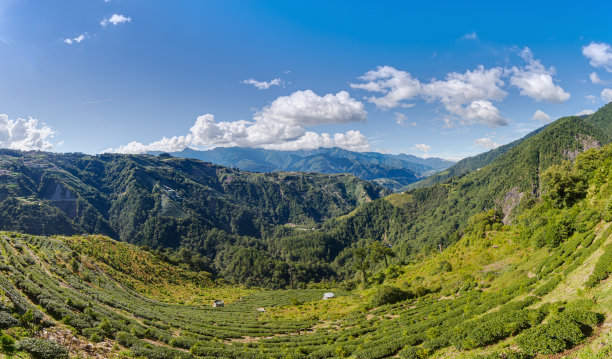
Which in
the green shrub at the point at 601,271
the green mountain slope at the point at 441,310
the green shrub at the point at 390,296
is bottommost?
the green shrub at the point at 390,296

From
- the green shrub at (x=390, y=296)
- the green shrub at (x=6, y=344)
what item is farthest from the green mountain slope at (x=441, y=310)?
the green shrub at (x=6, y=344)

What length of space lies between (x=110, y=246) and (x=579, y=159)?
151261 mm

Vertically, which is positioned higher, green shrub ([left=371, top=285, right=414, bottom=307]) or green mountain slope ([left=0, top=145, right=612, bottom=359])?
green mountain slope ([left=0, top=145, right=612, bottom=359])

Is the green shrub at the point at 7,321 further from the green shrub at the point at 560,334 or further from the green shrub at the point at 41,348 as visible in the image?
the green shrub at the point at 560,334

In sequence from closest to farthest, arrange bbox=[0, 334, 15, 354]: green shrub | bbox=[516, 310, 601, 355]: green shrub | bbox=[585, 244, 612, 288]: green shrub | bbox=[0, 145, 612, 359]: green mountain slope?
bbox=[516, 310, 601, 355]: green shrub, bbox=[0, 334, 15, 354]: green shrub, bbox=[0, 145, 612, 359]: green mountain slope, bbox=[585, 244, 612, 288]: green shrub

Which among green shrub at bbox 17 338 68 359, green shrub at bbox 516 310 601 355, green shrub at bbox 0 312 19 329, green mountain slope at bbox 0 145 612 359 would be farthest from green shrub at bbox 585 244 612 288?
green shrub at bbox 0 312 19 329

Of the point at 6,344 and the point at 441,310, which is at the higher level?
the point at 6,344

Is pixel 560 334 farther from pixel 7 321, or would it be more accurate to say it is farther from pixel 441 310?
pixel 7 321

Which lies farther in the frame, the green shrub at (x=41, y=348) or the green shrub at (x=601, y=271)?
the green shrub at (x=601, y=271)

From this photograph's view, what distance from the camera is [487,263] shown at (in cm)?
5175

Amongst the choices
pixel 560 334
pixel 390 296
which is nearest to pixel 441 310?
pixel 390 296

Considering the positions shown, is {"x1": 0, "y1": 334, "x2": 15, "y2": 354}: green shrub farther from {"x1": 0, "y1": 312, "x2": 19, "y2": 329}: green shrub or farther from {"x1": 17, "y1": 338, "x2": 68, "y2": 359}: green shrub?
{"x1": 0, "y1": 312, "x2": 19, "y2": 329}: green shrub

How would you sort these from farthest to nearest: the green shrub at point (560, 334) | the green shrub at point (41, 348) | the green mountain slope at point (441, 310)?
the green mountain slope at point (441, 310) < the green shrub at point (41, 348) < the green shrub at point (560, 334)

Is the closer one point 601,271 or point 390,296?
point 601,271
